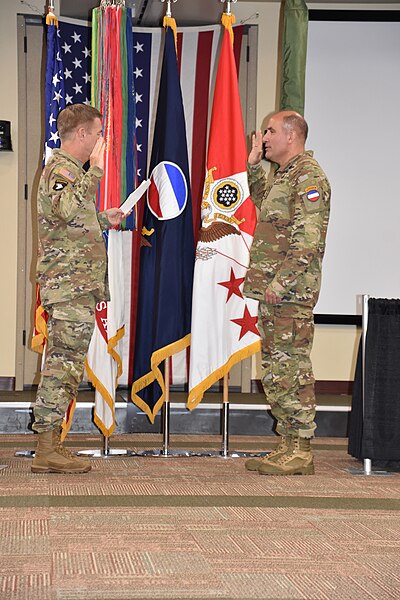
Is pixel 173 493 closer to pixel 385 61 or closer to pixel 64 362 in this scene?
pixel 64 362

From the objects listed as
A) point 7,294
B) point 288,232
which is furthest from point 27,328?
point 288,232

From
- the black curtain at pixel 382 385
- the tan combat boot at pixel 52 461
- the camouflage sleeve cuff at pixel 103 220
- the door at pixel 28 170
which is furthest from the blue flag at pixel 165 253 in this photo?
the door at pixel 28 170

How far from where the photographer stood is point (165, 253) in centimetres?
487

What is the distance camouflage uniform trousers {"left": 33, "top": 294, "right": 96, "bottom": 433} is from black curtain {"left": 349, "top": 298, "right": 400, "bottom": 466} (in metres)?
1.40

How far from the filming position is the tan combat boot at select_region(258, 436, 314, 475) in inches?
170

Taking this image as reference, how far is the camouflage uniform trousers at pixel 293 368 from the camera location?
4.36m

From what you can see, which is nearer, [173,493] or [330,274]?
[173,493]

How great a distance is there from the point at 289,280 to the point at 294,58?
4.93ft

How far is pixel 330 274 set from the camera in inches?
301

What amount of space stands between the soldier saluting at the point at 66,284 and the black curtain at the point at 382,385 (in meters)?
1.36

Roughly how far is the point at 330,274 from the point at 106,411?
11.3 feet

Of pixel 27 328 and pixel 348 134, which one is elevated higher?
pixel 348 134

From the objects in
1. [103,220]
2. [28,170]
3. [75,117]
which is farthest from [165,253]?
[28,170]

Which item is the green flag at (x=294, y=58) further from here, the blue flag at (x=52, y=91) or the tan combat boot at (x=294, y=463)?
the tan combat boot at (x=294, y=463)
